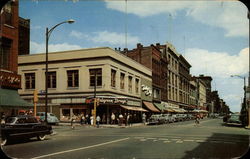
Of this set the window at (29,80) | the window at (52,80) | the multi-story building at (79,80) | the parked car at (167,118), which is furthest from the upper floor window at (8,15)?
the parked car at (167,118)

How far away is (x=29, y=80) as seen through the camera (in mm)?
49406

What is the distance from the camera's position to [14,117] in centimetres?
1750

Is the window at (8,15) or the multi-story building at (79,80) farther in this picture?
the multi-story building at (79,80)

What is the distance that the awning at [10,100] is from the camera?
24.2 meters

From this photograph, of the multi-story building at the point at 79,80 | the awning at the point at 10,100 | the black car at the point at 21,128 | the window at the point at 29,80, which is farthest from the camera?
the window at the point at 29,80

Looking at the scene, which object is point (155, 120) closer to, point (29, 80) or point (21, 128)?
point (29, 80)

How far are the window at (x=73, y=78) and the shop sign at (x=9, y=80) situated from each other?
19.4 m

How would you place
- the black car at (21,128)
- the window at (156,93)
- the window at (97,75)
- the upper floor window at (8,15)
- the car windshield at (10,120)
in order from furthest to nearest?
the window at (156,93), the window at (97,75), the upper floor window at (8,15), the car windshield at (10,120), the black car at (21,128)

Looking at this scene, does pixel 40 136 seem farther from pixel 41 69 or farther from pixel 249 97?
pixel 41 69

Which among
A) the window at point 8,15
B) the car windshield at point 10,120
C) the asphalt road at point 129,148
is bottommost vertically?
the asphalt road at point 129,148

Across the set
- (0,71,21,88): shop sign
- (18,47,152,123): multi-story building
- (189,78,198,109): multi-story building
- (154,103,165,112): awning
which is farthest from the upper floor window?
(189,78,198,109): multi-story building

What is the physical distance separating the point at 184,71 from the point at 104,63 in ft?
200

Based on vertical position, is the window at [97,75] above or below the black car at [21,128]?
above

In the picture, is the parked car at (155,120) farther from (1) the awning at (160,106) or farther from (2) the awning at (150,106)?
(1) the awning at (160,106)
